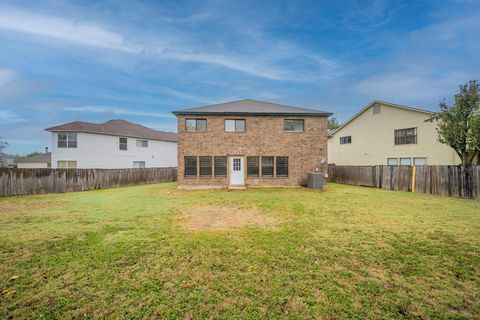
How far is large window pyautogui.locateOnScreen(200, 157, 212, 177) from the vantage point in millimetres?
15617

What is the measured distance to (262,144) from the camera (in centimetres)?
1573

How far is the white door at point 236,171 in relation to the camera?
15742mm

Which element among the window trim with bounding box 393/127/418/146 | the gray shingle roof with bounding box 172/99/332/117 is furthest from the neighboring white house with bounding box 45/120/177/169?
the window trim with bounding box 393/127/418/146

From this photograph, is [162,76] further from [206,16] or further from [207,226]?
[207,226]

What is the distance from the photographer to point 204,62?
25.8 meters

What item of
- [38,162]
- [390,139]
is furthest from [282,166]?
[38,162]

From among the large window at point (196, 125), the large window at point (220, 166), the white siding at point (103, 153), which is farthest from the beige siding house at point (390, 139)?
the white siding at point (103, 153)

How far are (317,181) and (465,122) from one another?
8906 mm

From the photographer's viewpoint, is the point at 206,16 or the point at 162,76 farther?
the point at 162,76

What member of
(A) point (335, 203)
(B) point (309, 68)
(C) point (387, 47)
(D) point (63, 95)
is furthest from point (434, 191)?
(D) point (63, 95)

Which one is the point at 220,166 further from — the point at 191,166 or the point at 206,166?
the point at 191,166

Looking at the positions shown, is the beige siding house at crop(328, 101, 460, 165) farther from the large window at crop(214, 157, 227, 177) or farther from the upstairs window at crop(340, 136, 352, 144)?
the large window at crop(214, 157, 227, 177)

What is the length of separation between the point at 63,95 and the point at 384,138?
4982 cm

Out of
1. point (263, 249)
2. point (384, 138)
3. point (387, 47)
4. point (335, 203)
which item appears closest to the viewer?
point (263, 249)
